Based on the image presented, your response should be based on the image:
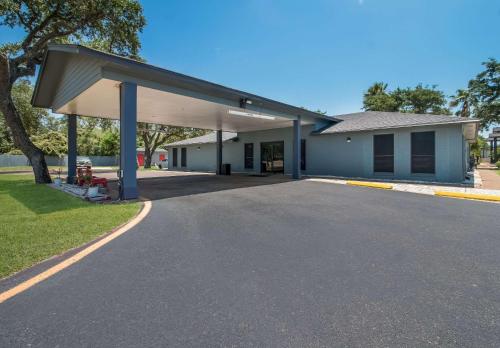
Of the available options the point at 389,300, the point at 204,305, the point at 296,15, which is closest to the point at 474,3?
the point at 296,15

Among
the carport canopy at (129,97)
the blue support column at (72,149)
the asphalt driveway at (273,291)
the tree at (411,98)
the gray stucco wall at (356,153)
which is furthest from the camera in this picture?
the tree at (411,98)

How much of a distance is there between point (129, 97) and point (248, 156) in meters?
13.4

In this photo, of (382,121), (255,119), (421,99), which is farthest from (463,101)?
(255,119)

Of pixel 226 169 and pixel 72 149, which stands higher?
pixel 72 149

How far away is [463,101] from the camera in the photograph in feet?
118

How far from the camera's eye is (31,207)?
6598 millimetres

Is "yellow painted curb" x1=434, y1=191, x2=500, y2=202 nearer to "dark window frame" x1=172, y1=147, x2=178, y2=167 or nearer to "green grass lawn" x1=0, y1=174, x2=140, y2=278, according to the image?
"green grass lawn" x1=0, y1=174, x2=140, y2=278

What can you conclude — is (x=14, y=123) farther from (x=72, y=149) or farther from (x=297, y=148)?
(x=297, y=148)

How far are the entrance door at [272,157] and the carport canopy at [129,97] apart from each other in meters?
2.53

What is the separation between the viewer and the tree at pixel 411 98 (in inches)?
1407

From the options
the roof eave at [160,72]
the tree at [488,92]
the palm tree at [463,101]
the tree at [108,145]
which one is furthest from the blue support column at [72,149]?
the palm tree at [463,101]

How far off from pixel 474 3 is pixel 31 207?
18.7 metres

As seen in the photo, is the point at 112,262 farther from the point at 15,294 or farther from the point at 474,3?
the point at 474,3

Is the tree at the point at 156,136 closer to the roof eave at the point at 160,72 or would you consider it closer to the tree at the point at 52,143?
the tree at the point at 52,143
